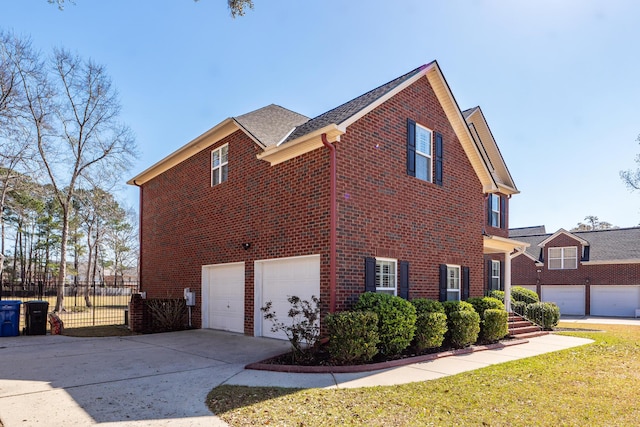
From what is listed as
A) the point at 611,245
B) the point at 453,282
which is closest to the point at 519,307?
the point at 453,282

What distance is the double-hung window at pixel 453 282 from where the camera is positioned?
1337 centimetres

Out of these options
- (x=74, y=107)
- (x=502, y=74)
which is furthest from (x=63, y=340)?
(x=74, y=107)

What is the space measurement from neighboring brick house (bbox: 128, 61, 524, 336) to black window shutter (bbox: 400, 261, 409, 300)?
3 centimetres

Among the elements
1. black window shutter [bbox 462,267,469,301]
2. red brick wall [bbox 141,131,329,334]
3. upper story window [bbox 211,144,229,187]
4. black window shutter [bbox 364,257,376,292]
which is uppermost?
upper story window [bbox 211,144,229,187]

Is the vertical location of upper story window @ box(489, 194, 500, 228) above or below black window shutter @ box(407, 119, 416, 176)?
below

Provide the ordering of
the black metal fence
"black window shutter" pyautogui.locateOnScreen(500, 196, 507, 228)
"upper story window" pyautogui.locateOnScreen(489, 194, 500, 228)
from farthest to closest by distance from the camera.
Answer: "black window shutter" pyautogui.locateOnScreen(500, 196, 507, 228) < "upper story window" pyautogui.locateOnScreen(489, 194, 500, 228) < the black metal fence

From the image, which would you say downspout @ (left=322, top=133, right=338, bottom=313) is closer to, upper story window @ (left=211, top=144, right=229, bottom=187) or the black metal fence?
upper story window @ (left=211, top=144, right=229, bottom=187)

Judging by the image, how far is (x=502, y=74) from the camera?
42.4 ft

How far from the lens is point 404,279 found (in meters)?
11.4

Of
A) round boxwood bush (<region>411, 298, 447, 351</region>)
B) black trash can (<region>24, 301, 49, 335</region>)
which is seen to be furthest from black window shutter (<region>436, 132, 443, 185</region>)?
black trash can (<region>24, 301, 49, 335</region>)

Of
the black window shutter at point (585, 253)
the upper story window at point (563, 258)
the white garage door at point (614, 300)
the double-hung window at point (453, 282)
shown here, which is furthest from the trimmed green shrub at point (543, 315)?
the upper story window at point (563, 258)

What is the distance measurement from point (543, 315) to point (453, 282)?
221 inches

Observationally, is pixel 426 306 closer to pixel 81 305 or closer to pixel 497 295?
pixel 497 295

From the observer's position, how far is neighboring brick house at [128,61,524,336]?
10.2 meters
